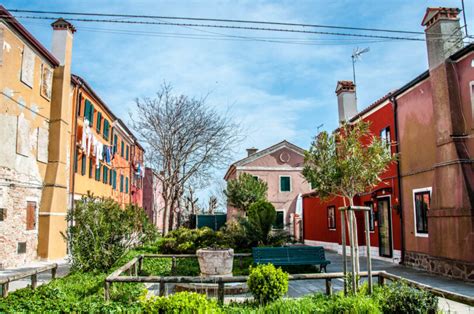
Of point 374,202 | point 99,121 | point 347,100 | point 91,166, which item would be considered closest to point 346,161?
point 374,202

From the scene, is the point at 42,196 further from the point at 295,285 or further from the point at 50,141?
the point at 295,285

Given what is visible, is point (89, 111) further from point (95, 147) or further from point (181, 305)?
point (181, 305)

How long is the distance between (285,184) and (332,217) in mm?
12103

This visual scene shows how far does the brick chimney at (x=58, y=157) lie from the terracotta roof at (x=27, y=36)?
34.3 inches

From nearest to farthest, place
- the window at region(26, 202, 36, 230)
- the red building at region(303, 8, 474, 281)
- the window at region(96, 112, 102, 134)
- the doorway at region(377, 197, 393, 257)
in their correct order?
1. the red building at region(303, 8, 474, 281)
2. the doorway at region(377, 197, 393, 257)
3. the window at region(26, 202, 36, 230)
4. the window at region(96, 112, 102, 134)

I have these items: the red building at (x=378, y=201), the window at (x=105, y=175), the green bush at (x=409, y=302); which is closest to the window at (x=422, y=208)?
the red building at (x=378, y=201)

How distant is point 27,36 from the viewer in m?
16.1

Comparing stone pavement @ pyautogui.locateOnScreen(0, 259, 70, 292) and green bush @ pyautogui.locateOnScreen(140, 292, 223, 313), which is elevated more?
green bush @ pyautogui.locateOnScreen(140, 292, 223, 313)

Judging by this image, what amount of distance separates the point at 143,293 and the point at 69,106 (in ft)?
45.8

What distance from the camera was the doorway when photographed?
15.8 metres

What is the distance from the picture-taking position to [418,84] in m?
13.8

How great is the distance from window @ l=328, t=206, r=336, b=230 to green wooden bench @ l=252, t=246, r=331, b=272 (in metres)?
8.06

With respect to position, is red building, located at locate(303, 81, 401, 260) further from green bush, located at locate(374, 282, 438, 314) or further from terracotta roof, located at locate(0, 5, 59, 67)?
terracotta roof, located at locate(0, 5, 59, 67)

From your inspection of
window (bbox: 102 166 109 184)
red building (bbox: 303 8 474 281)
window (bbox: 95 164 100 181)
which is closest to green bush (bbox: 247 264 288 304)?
red building (bbox: 303 8 474 281)
